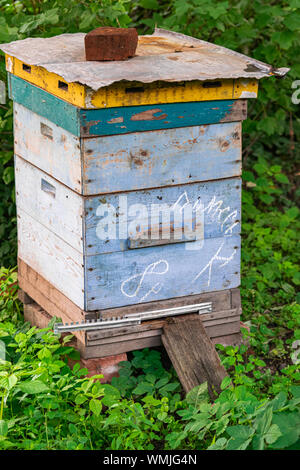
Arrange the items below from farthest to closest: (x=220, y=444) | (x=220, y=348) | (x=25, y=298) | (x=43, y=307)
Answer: (x=25, y=298), (x=43, y=307), (x=220, y=348), (x=220, y=444)

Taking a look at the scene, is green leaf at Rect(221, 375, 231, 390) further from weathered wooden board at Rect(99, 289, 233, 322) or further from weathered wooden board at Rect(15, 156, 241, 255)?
weathered wooden board at Rect(15, 156, 241, 255)

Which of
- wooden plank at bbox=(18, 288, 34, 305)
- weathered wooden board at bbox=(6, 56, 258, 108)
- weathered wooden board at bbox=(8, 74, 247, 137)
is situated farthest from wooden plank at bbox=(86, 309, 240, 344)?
weathered wooden board at bbox=(6, 56, 258, 108)

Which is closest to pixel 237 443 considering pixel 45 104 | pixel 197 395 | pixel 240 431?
pixel 240 431

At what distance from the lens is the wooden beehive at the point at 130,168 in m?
3.42

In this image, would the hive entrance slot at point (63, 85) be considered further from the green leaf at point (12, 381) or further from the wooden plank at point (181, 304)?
the green leaf at point (12, 381)

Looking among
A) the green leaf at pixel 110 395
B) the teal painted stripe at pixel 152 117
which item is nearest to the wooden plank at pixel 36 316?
the green leaf at pixel 110 395

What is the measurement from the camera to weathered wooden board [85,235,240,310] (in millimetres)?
3615

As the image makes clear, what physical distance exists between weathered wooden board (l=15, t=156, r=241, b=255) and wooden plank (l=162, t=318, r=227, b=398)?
475 mm

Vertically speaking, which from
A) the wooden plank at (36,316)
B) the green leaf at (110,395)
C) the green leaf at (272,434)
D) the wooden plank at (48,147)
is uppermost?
the wooden plank at (48,147)

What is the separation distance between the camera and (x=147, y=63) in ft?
11.6

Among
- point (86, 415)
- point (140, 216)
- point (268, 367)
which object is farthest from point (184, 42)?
point (86, 415)

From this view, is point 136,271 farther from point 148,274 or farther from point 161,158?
point 161,158

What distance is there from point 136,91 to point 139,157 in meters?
0.32
